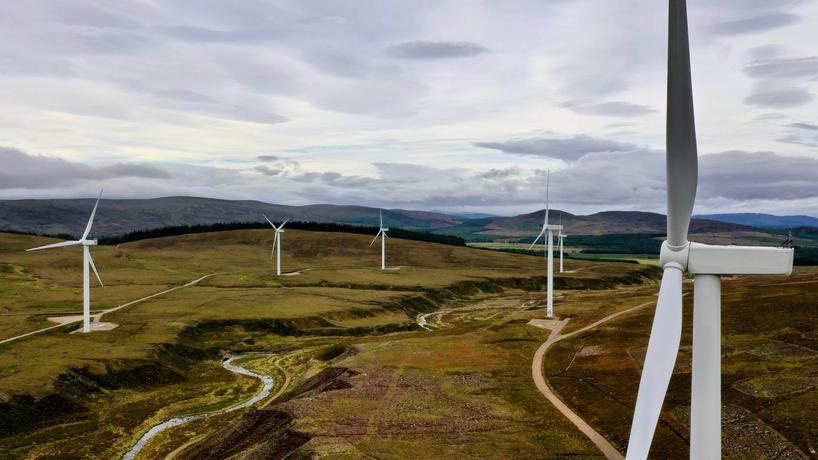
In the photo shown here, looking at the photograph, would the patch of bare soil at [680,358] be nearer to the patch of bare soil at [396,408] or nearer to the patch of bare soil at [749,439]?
the patch of bare soil at [749,439]

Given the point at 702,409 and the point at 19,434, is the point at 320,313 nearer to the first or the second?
the point at 19,434

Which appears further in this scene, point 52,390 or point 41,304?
point 41,304

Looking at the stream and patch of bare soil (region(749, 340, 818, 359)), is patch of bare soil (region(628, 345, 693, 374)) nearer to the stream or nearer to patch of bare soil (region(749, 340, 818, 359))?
patch of bare soil (region(749, 340, 818, 359))

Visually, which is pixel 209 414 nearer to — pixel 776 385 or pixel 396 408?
pixel 396 408

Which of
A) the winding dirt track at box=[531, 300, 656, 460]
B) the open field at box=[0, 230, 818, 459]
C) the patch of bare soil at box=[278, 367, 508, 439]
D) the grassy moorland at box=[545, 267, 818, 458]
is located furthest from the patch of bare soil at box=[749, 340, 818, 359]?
the patch of bare soil at box=[278, 367, 508, 439]

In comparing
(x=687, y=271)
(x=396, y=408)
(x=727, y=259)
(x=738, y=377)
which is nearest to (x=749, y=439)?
(x=738, y=377)

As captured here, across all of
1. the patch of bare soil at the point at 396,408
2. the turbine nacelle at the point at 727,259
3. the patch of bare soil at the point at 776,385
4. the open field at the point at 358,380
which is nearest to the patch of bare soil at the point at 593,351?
the open field at the point at 358,380

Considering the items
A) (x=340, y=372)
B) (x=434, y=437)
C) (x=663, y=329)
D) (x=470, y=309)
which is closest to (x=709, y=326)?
(x=663, y=329)
